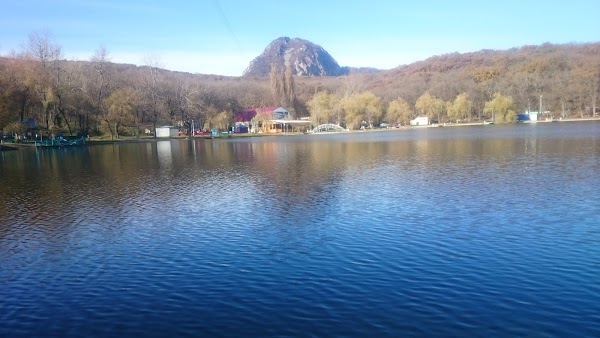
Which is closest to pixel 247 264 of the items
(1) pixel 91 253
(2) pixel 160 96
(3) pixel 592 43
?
(1) pixel 91 253

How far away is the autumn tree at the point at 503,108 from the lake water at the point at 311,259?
92284 mm

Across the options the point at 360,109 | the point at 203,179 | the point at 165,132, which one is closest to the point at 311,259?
the point at 203,179

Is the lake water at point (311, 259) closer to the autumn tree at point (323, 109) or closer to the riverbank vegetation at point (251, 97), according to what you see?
the riverbank vegetation at point (251, 97)

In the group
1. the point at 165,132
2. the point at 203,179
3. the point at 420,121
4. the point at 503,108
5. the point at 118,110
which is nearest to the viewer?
the point at 203,179

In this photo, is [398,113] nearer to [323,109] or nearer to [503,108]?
[323,109]

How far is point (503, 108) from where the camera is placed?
111 m

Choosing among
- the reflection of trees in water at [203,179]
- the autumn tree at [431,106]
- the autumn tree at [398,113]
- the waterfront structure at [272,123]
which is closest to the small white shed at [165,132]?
the waterfront structure at [272,123]

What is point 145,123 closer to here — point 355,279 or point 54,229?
point 54,229

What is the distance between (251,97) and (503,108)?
7902 centimetres

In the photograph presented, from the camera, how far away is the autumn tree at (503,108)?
362ft

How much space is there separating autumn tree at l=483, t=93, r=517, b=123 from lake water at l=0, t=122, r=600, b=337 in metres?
92.3

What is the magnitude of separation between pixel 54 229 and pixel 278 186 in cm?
1102

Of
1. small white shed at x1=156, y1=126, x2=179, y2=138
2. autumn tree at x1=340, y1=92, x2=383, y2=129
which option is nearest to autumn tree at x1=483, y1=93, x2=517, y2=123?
autumn tree at x1=340, y1=92, x2=383, y2=129

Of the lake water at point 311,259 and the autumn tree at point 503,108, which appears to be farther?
the autumn tree at point 503,108
